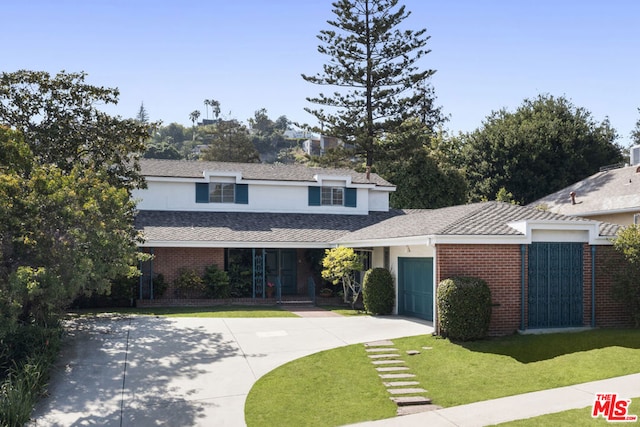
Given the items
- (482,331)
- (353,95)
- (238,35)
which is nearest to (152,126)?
(238,35)

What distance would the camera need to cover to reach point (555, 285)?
1573 cm

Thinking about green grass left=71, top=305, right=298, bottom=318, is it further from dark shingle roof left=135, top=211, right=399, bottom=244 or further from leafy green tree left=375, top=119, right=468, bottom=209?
leafy green tree left=375, top=119, right=468, bottom=209

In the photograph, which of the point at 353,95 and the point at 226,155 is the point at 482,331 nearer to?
the point at 353,95

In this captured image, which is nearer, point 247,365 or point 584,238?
point 247,365

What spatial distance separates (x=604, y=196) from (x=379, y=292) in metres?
17.2

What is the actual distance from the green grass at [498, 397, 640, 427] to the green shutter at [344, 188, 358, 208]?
2080cm

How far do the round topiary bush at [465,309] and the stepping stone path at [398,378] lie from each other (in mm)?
1030

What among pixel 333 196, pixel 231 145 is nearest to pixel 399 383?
pixel 333 196

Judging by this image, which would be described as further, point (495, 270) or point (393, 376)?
point (495, 270)

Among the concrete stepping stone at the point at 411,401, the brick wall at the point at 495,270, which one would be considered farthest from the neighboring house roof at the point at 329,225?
the concrete stepping stone at the point at 411,401

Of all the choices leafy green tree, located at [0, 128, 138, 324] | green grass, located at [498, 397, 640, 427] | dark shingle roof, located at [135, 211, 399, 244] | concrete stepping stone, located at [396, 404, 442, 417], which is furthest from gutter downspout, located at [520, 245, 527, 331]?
leafy green tree, located at [0, 128, 138, 324]

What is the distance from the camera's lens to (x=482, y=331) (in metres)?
14.0

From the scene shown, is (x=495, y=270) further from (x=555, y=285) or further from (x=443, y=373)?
(x=443, y=373)

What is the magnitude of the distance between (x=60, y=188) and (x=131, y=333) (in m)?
4.51
